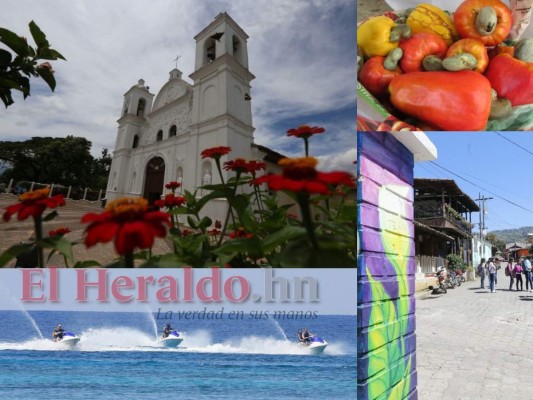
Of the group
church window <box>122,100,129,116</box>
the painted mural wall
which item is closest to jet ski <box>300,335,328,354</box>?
the painted mural wall

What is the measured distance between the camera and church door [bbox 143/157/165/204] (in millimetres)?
2670

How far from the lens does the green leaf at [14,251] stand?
2.53 m

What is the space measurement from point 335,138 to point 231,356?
129 cm

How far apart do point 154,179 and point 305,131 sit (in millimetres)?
922

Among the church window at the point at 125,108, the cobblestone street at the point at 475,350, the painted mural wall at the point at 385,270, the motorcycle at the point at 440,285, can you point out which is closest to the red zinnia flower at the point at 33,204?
the church window at the point at 125,108

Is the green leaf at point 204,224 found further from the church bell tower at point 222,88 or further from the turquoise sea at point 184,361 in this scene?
the turquoise sea at point 184,361

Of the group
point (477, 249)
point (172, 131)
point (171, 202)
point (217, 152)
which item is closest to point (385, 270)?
point (217, 152)

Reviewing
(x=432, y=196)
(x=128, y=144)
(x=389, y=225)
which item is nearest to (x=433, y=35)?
(x=389, y=225)

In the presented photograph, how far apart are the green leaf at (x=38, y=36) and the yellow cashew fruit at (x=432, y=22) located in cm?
204

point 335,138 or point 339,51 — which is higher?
point 339,51

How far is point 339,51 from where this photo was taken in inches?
102

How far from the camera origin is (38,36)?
260cm

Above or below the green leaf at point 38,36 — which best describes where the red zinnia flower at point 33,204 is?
below

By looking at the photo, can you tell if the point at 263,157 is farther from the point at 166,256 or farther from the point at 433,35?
the point at 433,35
